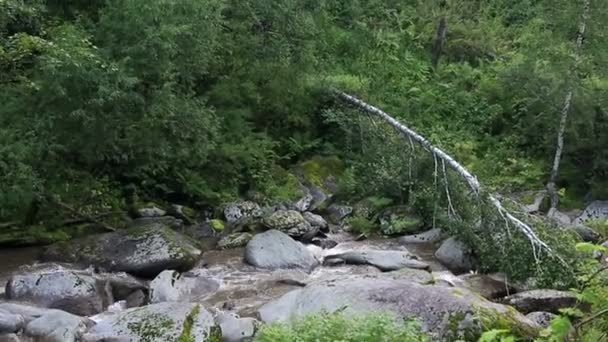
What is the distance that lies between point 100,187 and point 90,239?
1.74 metres

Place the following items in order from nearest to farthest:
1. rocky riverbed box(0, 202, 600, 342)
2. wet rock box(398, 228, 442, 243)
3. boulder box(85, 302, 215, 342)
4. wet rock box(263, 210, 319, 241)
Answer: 1. boulder box(85, 302, 215, 342)
2. rocky riverbed box(0, 202, 600, 342)
3. wet rock box(398, 228, 442, 243)
4. wet rock box(263, 210, 319, 241)

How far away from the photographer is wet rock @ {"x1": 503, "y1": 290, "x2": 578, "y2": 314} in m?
9.30

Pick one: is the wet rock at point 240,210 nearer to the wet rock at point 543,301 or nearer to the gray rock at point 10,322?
the gray rock at point 10,322

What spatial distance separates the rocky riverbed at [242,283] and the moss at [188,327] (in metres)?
0.01

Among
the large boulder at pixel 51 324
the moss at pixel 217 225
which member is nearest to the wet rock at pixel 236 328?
the large boulder at pixel 51 324

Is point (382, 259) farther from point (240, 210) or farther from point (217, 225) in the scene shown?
point (240, 210)

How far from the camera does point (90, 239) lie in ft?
39.4

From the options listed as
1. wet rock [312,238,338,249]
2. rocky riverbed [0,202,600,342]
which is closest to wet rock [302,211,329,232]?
rocky riverbed [0,202,600,342]

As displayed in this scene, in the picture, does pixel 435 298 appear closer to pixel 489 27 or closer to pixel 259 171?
pixel 259 171

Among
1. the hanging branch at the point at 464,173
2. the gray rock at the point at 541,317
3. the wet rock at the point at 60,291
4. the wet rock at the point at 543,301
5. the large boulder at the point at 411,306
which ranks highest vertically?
the hanging branch at the point at 464,173

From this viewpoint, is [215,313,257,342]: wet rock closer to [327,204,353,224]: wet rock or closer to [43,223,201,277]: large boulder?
[43,223,201,277]: large boulder

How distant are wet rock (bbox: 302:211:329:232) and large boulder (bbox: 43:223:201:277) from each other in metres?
2.83

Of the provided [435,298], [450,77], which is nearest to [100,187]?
[435,298]

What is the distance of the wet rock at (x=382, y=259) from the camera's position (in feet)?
38.2
